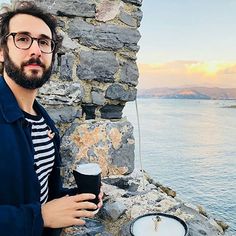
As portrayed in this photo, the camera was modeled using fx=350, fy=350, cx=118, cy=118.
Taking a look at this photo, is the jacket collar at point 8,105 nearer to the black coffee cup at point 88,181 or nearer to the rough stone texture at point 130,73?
the black coffee cup at point 88,181

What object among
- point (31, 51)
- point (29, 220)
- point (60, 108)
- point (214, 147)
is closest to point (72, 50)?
point (60, 108)

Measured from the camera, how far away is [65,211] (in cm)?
133

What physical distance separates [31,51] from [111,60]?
95 centimetres

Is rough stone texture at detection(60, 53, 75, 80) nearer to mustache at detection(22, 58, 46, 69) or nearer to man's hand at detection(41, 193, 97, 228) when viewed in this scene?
mustache at detection(22, 58, 46, 69)

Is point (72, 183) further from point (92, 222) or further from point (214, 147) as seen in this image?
point (214, 147)

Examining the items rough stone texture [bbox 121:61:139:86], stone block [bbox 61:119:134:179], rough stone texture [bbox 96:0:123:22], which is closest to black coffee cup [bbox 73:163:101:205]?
stone block [bbox 61:119:134:179]

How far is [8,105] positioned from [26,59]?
22 centimetres

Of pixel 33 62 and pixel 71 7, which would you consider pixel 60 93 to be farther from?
pixel 33 62

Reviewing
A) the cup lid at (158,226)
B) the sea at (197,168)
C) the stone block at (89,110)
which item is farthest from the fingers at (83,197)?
the sea at (197,168)

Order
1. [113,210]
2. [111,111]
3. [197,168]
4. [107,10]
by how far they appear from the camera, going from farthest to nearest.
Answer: [197,168], [111,111], [107,10], [113,210]

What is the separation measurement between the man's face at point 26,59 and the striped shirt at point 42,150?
170 mm

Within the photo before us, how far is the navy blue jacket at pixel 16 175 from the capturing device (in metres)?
1.22

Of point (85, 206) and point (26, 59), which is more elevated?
point (26, 59)

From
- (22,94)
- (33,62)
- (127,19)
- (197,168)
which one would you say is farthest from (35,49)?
(197,168)
